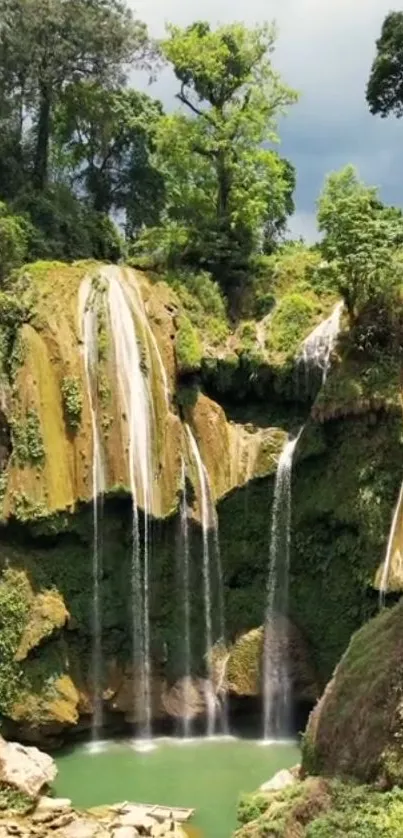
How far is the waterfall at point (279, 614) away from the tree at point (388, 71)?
43.4 feet

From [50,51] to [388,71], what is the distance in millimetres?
9843

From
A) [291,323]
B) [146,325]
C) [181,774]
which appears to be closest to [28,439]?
[146,325]

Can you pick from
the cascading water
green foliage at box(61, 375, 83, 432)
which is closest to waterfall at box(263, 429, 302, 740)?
the cascading water

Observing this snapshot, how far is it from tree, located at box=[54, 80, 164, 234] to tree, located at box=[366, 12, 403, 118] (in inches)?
298

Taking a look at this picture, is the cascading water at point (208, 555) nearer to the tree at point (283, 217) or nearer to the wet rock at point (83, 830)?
the wet rock at point (83, 830)

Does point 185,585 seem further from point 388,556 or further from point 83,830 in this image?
point 83,830

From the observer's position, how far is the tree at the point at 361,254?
19.5 metres

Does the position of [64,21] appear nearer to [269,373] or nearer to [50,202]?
[50,202]

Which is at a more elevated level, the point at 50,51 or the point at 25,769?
the point at 50,51

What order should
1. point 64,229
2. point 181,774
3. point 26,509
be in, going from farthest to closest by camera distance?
point 64,229
point 26,509
point 181,774

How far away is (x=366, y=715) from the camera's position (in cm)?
1186

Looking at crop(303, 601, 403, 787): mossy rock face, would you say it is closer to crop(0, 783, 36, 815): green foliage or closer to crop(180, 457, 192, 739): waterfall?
crop(0, 783, 36, 815): green foliage


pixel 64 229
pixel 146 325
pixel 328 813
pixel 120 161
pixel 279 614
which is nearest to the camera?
pixel 328 813

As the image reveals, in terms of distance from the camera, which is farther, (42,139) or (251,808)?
(42,139)
